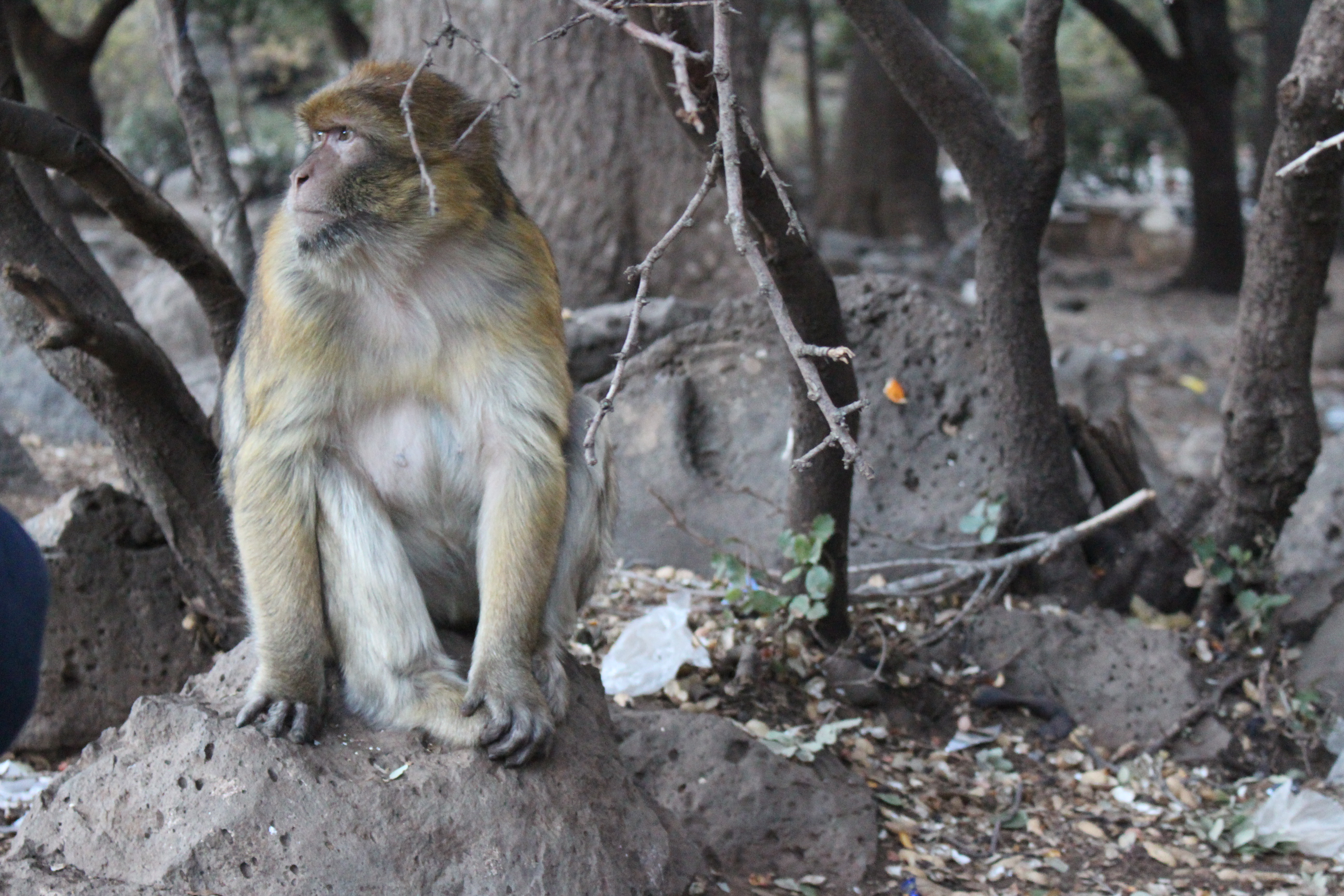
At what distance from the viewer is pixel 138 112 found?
14.5 m

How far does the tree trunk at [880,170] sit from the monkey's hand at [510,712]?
1284cm

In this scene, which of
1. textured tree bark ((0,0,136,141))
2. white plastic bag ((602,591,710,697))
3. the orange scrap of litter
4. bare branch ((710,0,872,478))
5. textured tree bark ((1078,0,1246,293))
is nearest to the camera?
bare branch ((710,0,872,478))

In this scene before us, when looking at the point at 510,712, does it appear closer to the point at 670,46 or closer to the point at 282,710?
the point at 282,710

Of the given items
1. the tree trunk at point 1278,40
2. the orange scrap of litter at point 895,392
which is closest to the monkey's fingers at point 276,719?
the orange scrap of litter at point 895,392

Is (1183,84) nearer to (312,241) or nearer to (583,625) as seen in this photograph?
(583,625)

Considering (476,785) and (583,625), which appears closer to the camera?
(476,785)

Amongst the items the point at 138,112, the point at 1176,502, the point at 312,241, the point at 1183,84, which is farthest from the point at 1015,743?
the point at 138,112

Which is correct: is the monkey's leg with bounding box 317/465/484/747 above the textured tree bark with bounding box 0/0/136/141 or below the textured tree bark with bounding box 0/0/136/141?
below

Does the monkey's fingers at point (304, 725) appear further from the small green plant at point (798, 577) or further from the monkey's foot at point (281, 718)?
the small green plant at point (798, 577)

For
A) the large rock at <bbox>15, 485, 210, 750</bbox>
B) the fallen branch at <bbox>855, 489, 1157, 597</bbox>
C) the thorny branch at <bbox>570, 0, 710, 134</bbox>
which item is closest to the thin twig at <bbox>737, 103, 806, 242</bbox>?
the thorny branch at <bbox>570, 0, 710, 134</bbox>

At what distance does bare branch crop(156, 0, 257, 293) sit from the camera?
454 cm

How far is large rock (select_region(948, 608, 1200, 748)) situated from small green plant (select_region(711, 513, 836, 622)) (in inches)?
29.0

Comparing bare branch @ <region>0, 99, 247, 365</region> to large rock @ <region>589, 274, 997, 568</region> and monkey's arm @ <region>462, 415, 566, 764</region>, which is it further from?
large rock @ <region>589, 274, 997, 568</region>

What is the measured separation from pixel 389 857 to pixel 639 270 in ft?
4.59
